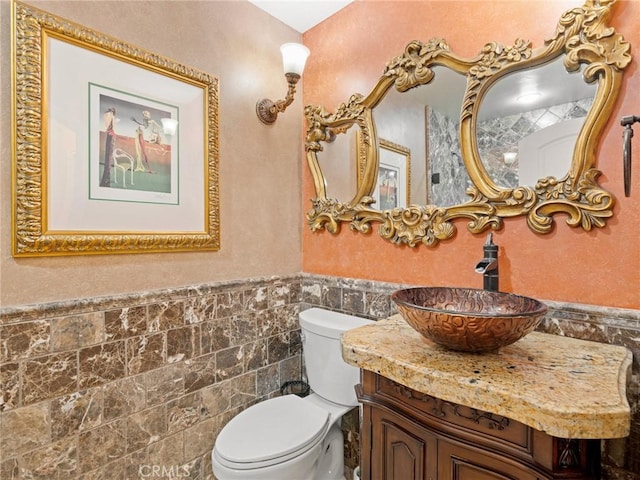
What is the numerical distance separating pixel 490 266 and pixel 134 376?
1.54m

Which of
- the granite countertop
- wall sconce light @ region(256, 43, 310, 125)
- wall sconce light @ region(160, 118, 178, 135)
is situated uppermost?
wall sconce light @ region(256, 43, 310, 125)

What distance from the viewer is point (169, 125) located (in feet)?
5.27

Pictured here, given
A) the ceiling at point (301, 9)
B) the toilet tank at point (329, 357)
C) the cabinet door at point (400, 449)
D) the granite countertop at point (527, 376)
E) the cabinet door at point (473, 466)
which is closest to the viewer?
the granite countertop at point (527, 376)

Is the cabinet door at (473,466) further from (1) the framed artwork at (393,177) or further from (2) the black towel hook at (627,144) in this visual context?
(1) the framed artwork at (393,177)

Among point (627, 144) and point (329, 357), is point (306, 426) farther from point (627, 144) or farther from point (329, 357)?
point (627, 144)

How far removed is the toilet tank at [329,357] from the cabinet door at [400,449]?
0.54 metres

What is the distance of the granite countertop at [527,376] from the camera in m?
0.71

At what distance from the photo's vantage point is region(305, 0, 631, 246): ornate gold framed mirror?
3.87 ft

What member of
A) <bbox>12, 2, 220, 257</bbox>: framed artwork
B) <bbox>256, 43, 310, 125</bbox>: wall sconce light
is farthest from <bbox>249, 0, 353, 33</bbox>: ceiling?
<bbox>12, 2, 220, 257</bbox>: framed artwork

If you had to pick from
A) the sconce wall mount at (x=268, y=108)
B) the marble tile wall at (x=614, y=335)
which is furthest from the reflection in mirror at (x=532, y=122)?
the sconce wall mount at (x=268, y=108)

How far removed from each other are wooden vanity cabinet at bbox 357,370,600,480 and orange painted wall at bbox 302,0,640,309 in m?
0.60

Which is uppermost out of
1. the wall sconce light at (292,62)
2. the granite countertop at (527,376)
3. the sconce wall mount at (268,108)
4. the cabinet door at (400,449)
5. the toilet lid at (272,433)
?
the wall sconce light at (292,62)

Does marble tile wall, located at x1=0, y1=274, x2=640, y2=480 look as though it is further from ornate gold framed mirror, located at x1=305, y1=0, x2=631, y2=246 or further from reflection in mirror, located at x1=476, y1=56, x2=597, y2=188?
reflection in mirror, located at x1=476, y1=56, x2=597, y2=188

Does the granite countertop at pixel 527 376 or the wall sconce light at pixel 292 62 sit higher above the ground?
the wall sconce light at pixel 292 62
